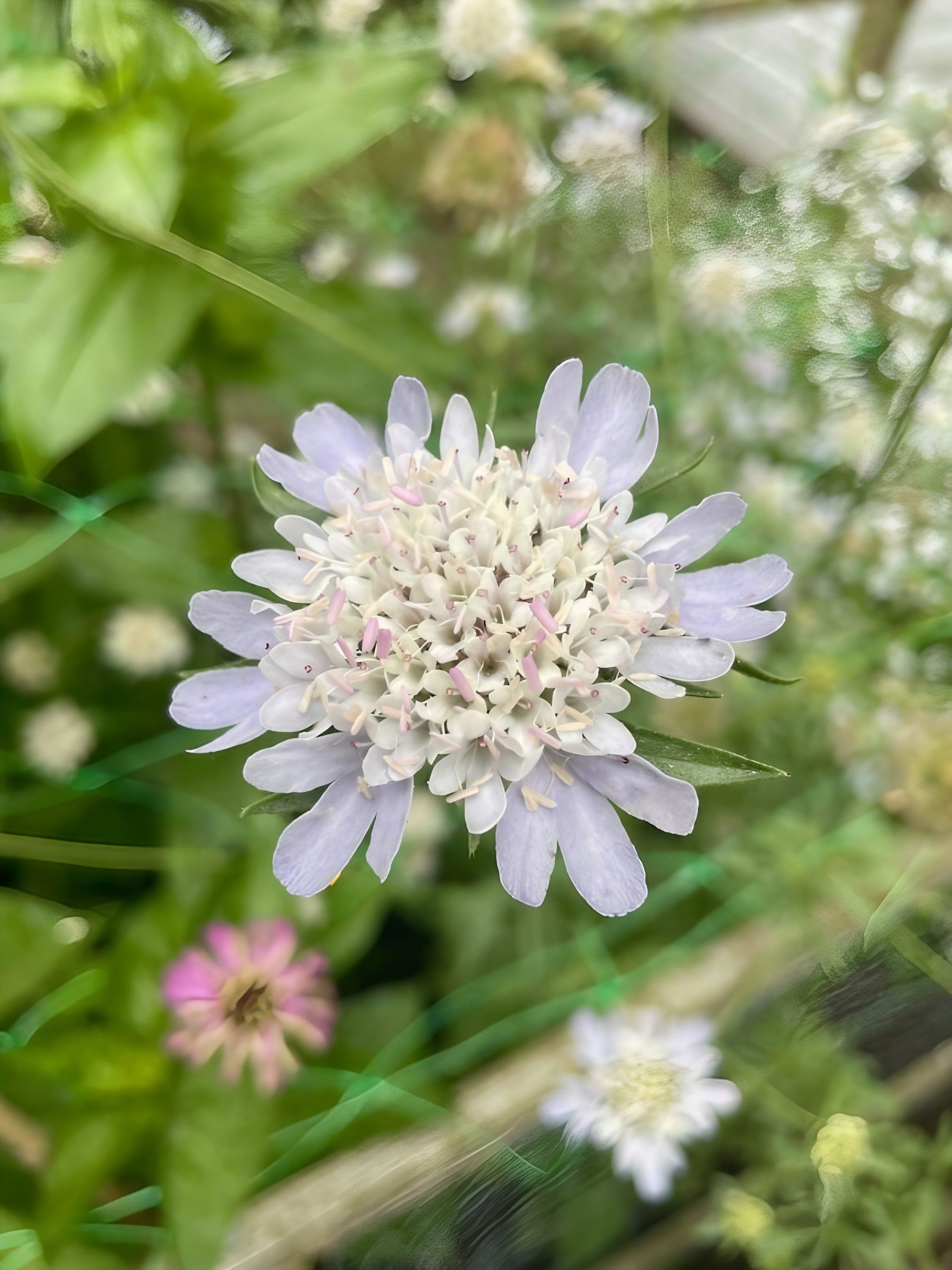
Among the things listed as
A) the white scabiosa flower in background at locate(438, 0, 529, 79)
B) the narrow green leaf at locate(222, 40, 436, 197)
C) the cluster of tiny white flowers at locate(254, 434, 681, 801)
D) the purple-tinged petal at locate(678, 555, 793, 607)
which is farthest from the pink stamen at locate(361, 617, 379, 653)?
the white scabiosa flower in background at locate(438, 0, 529, 79)

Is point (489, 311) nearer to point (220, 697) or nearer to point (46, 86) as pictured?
point (46, 86)

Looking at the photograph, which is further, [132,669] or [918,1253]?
[132,669]

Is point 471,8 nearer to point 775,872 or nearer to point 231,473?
point 231,473

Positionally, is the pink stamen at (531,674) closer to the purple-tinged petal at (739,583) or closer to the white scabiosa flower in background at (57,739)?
the purple-tinged petal at (739,583)

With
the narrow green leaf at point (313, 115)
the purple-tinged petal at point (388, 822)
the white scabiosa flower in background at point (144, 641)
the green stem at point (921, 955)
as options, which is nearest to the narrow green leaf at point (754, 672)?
the purple-tinged petal at point (388, 822)

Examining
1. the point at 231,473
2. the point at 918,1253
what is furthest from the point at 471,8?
the point at 918,1253

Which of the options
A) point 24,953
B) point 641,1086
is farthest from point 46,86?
point 641,1086

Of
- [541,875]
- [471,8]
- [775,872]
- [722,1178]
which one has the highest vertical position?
[471,8]
